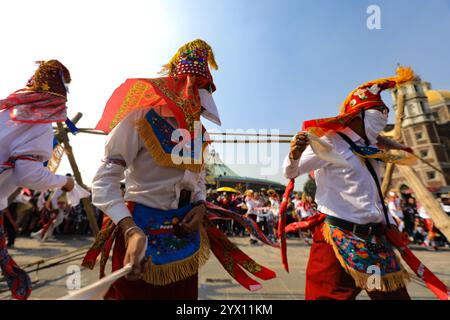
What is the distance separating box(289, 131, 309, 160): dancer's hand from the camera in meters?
1.85

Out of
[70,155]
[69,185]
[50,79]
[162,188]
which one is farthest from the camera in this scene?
[70,155]

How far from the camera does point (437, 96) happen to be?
49.2m

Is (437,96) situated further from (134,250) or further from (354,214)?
(134,250)

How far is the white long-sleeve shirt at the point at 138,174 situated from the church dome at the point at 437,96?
60887 mm

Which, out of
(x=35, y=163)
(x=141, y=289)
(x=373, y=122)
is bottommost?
(x=141, y=289)

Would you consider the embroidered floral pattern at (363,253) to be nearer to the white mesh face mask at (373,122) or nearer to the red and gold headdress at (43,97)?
the white mesh face mask at (373,122)

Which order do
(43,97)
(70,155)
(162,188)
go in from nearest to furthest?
(162,188) < (43,97) < (70,155)

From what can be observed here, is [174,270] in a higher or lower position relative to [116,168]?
lower

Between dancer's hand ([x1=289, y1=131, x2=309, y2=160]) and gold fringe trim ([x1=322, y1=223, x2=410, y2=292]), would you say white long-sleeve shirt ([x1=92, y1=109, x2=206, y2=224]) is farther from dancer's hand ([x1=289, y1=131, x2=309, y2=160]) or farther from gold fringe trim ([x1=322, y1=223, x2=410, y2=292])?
gold fringe trim ([x1=322, y1=223, x2=410, y2=292])

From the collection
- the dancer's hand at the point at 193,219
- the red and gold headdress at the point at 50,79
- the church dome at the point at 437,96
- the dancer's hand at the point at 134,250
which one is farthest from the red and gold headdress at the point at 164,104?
Result: the church dome at the point at 437,96

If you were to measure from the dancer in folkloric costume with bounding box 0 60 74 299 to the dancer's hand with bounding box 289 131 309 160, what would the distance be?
1.71 metres

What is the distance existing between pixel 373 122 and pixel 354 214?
85 cm

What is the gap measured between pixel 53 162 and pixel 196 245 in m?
3.08

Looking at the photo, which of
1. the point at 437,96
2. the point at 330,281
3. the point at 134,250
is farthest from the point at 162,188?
the point at 437,96
